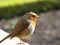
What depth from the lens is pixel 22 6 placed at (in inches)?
491

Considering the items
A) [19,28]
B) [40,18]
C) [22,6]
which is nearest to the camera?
[19,28]

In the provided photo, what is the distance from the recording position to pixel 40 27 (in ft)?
36.3

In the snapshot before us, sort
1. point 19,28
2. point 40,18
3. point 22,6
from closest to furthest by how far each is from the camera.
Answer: point 19,28 → point 40,18 → point 22,6

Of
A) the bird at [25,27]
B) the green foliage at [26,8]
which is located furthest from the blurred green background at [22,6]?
the bird at [25,27]

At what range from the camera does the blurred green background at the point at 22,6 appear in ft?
39.1

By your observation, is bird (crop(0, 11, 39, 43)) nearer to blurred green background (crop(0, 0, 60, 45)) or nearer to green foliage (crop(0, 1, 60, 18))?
blurred green background (crop(0, 0, 60, 45))

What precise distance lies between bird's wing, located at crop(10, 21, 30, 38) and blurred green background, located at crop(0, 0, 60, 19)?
699cm

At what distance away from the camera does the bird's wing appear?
4.75 m

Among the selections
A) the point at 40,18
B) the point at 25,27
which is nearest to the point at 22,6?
the point at 40,18

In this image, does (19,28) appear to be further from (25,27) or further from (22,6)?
(22,6)

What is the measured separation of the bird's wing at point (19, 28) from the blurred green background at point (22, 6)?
22.9 ft

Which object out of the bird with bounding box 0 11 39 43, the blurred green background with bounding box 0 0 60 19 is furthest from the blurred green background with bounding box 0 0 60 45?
the bird with bounding box 0 11 39 43

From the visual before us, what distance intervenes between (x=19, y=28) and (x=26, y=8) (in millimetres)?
7738

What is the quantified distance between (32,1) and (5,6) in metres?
1.20
